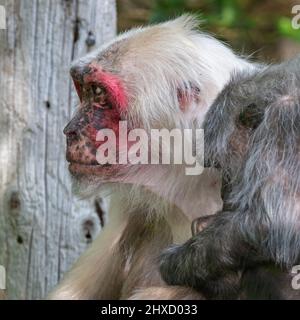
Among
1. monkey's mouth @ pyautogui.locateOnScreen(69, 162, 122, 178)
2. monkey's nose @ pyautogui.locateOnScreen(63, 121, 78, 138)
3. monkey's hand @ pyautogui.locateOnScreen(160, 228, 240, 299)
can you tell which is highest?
monkey's nose @ pyautogui.locateOnScreen(63, 121, 78, 138)

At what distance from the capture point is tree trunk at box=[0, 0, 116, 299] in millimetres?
6438

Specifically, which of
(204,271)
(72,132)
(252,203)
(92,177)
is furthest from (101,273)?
(252,203)

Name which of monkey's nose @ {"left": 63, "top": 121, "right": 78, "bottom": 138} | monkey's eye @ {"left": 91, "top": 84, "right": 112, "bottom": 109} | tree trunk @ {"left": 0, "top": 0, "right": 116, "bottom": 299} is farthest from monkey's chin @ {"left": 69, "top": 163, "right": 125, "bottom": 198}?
tree trunk @ {"left": 0, "top": 0, "right": 116, "bottom": 299}

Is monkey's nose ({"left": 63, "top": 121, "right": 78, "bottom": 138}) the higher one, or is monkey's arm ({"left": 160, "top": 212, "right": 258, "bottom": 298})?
monkey's nose ({"left": 63, "top": 121, "right": 78, "bottom": 138})

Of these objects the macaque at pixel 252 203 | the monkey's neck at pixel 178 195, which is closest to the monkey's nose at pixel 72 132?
the monkey's neck at pixel 178 195

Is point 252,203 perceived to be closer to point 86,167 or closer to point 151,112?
point 151,112

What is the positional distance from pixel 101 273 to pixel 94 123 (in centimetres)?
108

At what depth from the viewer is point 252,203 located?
14.6ft

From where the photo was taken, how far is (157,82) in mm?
5375

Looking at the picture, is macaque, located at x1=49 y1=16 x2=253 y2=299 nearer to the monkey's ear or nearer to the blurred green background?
the monkey's ear

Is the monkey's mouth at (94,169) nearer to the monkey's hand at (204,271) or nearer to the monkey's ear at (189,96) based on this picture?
the monkey's ear at (189,96)

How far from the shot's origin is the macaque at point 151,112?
5.31 m

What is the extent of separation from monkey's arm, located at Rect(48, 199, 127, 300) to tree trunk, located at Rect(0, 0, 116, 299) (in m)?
0.49
